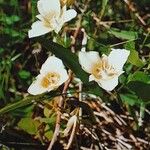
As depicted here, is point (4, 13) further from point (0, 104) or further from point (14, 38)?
point (0, 104)

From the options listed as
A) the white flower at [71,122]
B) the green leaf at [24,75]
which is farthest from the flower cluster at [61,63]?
the green leaf at [24,75]

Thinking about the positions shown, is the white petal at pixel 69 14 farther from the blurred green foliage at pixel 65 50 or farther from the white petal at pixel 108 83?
the white petal at pixel 108 83

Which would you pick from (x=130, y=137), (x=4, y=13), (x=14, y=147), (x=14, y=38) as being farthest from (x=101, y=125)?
(x=4, y=13)

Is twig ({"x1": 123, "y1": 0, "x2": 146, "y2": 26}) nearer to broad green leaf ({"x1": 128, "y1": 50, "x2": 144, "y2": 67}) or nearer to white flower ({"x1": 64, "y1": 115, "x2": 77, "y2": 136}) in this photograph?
broad green leaf ({"x1": 128, "y1": 50, "x2": 144, "y2": 67})

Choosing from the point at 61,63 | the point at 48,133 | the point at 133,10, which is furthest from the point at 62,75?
the point at 133,10

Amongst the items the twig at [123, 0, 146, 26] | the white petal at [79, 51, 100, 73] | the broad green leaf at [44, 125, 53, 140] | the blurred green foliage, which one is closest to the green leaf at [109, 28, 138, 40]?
the blurred green foliage

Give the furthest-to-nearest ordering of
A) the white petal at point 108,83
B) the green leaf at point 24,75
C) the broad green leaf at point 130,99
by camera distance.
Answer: the green leaf at point 24,75 → the broad green leaf at point 130,99 → the white petal at point 108,83

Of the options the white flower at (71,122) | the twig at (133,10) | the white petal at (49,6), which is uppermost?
the white petal at (49,6)
